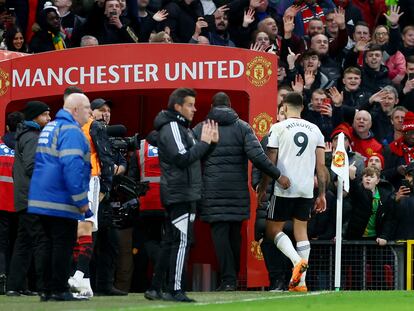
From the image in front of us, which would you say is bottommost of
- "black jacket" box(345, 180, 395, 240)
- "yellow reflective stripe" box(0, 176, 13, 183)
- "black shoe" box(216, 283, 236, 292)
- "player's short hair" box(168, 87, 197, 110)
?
"black shoe" box(216, 283, 236, 292)

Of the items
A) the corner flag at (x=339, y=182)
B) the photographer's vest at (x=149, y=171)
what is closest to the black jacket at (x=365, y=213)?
the corner flag at (x=339, y=182)

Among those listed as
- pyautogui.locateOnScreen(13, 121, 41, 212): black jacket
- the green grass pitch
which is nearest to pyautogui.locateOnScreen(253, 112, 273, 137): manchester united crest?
the green grass pitch

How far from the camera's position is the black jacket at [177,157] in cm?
1384

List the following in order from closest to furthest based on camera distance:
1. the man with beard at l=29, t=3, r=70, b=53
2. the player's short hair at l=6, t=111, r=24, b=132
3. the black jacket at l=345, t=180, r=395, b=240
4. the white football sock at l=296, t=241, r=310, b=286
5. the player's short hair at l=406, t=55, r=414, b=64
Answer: the white football sock at l=296, t=241, r=310, b=286, the player's short hair at l=6, t=111, r=24, b=132, the black jacket at l=345, t=180, r=395, b=240, the man with beard at l=29, t=3, r=70, b=53, the player's short hair at l=406, t=55, r=414, b=64

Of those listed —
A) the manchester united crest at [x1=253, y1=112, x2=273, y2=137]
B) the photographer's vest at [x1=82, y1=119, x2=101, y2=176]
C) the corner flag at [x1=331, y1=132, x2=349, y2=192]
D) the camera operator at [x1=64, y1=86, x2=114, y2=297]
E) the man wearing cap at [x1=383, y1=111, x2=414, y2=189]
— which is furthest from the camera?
the man wearing cap at [x1=383, y1=111, x2=414, y2=189]

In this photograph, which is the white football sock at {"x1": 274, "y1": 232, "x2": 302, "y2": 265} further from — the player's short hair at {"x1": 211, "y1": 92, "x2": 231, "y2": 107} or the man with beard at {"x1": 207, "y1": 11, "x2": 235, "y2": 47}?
the man with beard at {"x1": 207, "y1": 11, "x2": 235, "y2": 47}

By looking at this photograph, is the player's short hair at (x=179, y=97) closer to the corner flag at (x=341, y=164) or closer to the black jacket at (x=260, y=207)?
the black jacket at (x=260, y=207)

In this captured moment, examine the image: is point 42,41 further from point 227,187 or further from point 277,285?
point 277,285

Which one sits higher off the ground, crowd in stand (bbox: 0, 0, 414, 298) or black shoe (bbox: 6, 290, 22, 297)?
crowd in stand (bbox: 0, 0, 414, 298)

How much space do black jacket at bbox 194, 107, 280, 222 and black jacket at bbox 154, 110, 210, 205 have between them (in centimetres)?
258

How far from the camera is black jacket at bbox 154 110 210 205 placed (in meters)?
13.8

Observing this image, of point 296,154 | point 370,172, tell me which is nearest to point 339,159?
point 370,172

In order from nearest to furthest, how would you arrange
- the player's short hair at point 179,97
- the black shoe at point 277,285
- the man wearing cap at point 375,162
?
the player's short hair at point 179,97 → the black shoe at point 277,285 → the man wearing cap at point 375,162

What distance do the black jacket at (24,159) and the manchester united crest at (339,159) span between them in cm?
401
